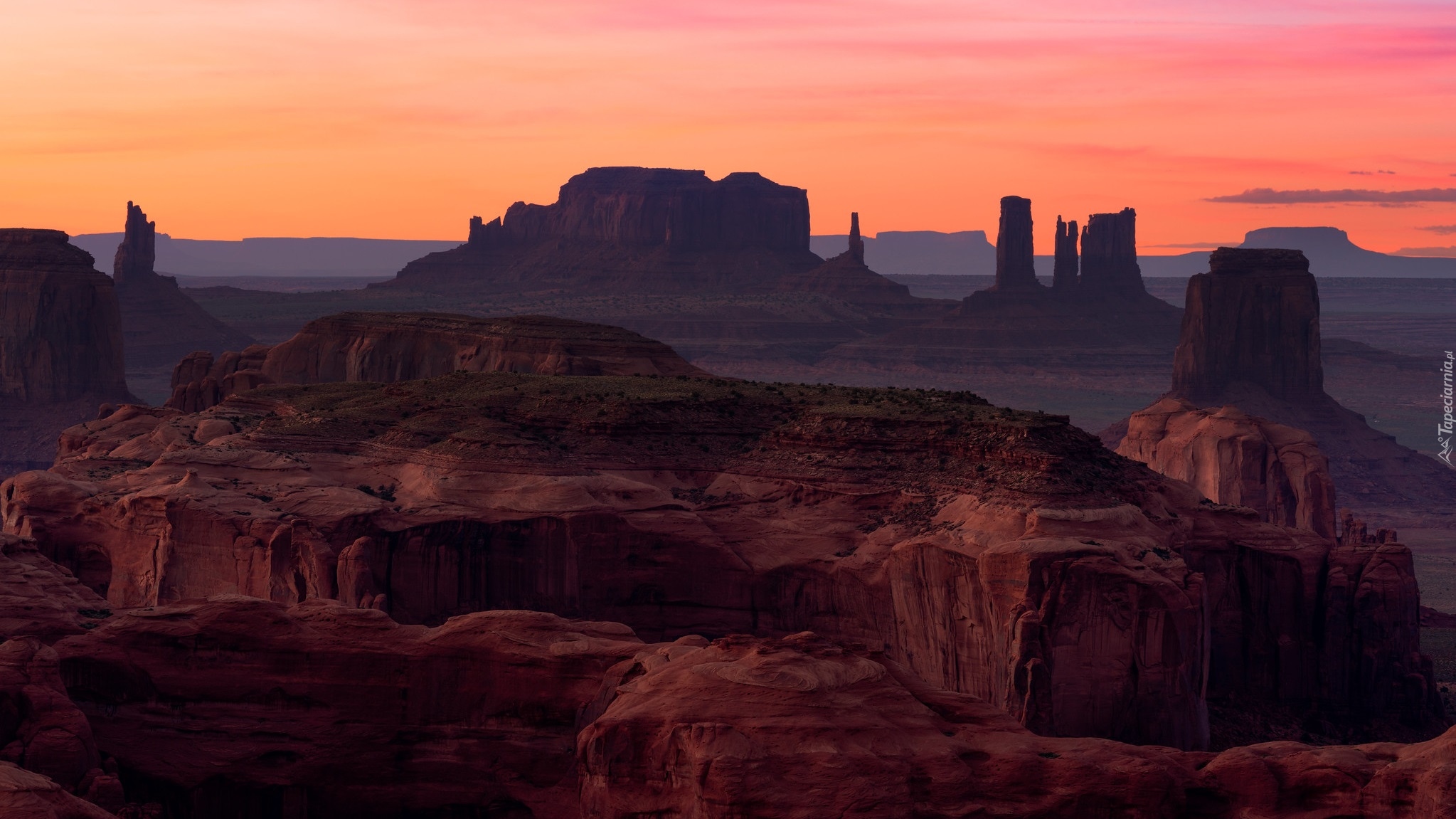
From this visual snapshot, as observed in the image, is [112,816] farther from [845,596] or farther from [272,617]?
[845,596]

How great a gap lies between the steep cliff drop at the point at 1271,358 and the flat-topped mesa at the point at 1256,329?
0.07 meters

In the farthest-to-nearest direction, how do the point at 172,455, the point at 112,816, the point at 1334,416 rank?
the point at 1334,416
the point at 172,455
the point at 112,816

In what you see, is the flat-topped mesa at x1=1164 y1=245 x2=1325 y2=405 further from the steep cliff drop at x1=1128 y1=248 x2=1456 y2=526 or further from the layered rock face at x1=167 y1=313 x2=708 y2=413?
the layered rock face at x1=167 y1=313 x2=708 y2=413

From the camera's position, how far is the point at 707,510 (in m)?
68.1

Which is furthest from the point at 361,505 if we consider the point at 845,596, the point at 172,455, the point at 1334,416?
the point at 1334,416

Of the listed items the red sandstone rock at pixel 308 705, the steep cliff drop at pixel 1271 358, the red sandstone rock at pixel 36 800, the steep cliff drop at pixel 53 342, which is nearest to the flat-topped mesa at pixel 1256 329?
the steep cliff drop at pixel 1271 358

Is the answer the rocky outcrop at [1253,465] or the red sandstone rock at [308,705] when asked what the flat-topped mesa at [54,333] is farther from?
the red sandstone rock at [308,705]

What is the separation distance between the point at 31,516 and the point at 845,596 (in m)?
29.4

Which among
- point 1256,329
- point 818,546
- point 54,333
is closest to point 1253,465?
point 818,546

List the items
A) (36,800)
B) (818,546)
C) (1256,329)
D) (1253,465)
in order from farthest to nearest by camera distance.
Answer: (1256,329) < (1253,465) < (818,546) < (36,800)

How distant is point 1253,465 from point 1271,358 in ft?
220

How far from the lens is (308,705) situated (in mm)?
43781

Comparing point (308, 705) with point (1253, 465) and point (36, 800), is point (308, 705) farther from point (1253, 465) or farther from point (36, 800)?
point (1253, 465)

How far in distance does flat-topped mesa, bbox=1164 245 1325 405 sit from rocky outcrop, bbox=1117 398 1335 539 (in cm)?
5715
